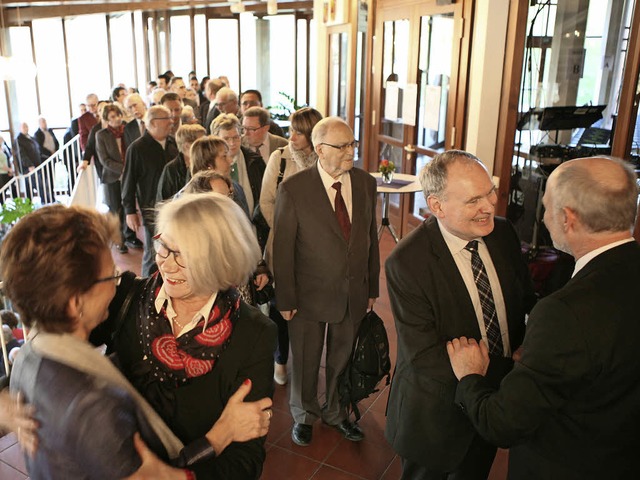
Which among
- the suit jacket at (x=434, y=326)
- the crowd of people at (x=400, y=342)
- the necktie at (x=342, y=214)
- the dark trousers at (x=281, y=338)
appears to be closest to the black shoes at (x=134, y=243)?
the dark trousers at (x=281, y=338)

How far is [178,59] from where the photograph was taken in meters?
14.2

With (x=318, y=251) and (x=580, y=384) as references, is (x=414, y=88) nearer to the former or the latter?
(x=318, y=251)

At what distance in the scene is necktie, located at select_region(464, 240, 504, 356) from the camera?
5.82 ft

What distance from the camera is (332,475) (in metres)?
2.56

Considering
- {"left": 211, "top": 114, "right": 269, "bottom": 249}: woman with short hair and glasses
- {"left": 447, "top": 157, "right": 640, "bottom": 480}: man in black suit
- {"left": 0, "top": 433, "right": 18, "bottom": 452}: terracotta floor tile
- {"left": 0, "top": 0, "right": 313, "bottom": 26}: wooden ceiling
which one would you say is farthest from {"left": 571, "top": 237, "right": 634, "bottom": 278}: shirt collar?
{"left": 0, "top": 0, "right": 313, "bottom": 26}: wooden ceiling

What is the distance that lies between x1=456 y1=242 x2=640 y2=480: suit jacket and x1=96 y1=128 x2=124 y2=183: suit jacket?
510 centimetres

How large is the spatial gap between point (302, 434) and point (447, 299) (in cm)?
140

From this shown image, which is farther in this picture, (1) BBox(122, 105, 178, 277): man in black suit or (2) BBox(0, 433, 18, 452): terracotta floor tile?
(1) BBox(122, 105, 178, 277): man in black suit

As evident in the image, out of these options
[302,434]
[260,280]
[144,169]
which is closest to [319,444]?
[302,434]

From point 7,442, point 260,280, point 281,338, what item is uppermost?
point 260,280

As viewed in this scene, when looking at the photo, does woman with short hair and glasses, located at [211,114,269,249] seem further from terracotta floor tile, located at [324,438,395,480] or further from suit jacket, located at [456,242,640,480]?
suit jacket, located at [456,242,640,480]

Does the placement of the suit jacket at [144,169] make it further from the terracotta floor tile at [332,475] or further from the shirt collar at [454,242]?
the shirt collar at [454,242]

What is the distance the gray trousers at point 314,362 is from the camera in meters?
2.73

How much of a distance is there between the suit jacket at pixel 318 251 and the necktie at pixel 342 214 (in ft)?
0.08
